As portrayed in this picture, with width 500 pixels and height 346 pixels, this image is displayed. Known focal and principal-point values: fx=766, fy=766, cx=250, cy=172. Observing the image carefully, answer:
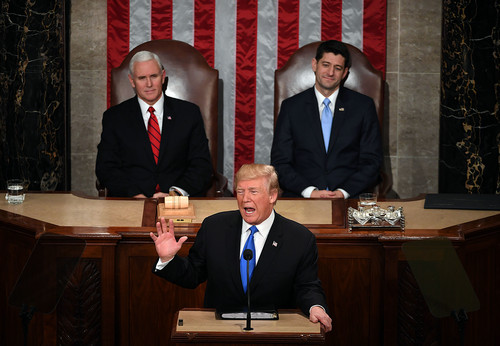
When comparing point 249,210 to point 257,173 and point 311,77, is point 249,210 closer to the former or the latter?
point 257,173

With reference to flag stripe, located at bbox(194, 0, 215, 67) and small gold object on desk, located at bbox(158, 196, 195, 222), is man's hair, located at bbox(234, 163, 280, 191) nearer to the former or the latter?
small gold object on desk, located at bbox(158, 196, 195, 222)

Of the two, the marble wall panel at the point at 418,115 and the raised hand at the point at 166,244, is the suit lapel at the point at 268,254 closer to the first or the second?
the raised hand at the point at 166,244

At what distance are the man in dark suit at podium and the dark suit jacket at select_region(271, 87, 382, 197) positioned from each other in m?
2.10

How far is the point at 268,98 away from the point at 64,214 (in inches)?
97.2

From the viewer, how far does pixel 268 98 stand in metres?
6.12

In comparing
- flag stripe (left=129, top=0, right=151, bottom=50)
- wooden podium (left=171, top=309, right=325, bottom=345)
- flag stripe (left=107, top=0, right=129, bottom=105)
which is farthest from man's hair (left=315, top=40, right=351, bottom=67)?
wooden podium (left=171, top=309, right=325, bottom=345)

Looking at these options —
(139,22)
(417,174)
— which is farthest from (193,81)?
(417,174)

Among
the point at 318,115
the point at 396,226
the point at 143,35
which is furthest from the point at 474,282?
the point at 143,35

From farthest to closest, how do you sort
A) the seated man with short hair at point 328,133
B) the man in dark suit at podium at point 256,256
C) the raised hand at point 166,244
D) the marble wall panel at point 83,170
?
the marble wall panel at point 83,170
the seated man with short hair at point 328,133
the man in dark suit at podium at point 256,256
the raised hand at point 166,244

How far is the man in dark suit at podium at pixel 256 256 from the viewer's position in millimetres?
3090

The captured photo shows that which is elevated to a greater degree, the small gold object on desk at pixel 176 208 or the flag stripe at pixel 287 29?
the flag stripe at pixel 287 29

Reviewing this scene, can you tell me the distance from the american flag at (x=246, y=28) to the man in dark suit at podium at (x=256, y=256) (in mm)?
3024

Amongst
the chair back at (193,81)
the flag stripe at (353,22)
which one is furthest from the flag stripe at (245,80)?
the flag stripe at (353,22)

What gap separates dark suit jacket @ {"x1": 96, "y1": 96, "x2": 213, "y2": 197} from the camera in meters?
5.18
